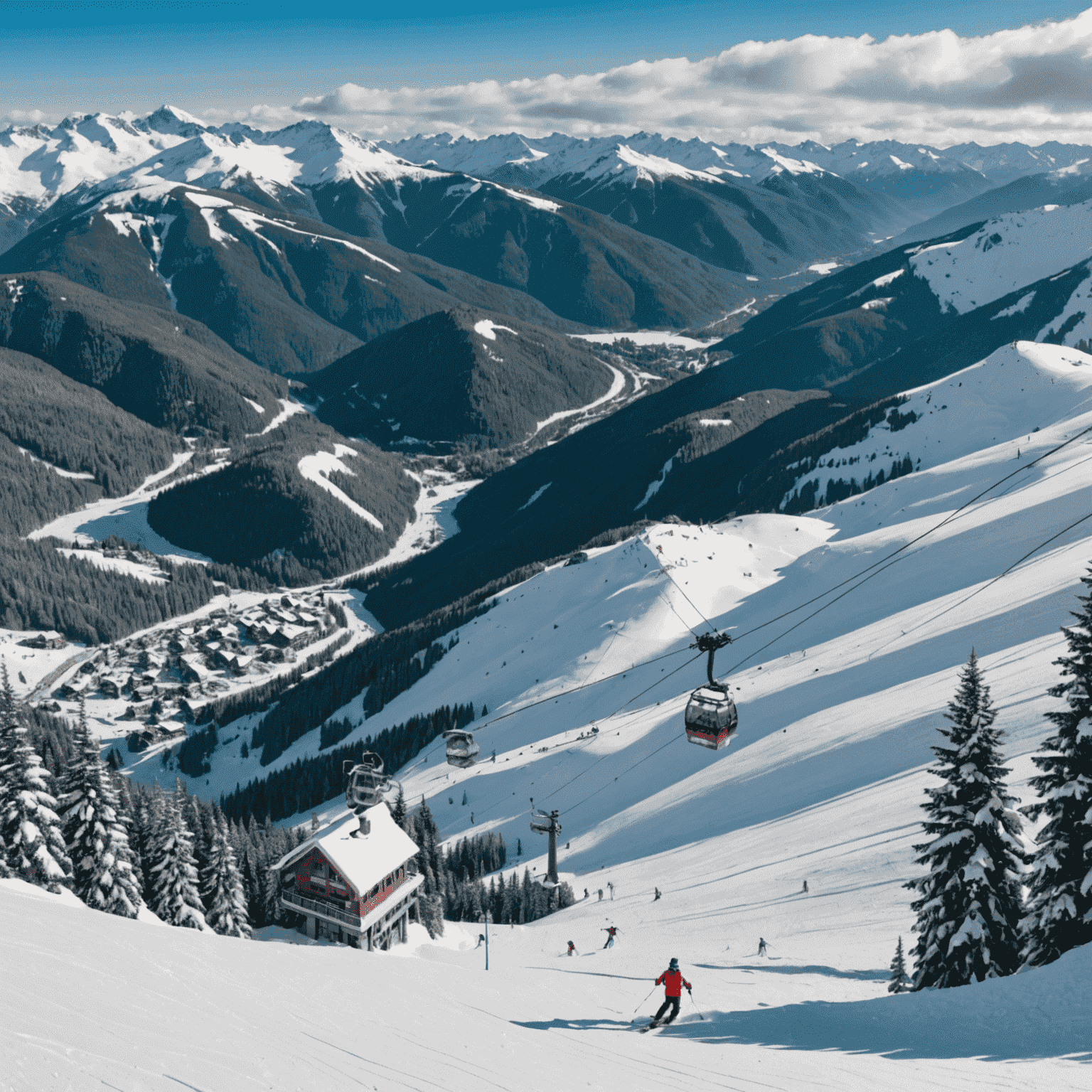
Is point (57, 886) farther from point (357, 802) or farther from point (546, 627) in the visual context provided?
point (546, 627)

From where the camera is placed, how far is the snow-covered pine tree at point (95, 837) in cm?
4072

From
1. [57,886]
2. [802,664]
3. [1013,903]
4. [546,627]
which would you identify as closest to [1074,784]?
[1013,903]

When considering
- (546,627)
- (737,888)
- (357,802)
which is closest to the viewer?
(357,802)

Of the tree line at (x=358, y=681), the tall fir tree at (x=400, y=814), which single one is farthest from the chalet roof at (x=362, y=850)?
the tree line at (x=358, y=681)

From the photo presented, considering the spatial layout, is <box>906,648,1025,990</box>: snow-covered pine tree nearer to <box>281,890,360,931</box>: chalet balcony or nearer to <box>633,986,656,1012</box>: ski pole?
<box>633,986,656,1012</box>: ski pole

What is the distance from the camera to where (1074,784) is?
74.4 ft

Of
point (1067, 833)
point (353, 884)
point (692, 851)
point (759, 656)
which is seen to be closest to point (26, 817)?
point (353, 884)

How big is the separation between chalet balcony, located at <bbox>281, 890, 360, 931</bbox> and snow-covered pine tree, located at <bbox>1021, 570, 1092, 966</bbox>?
112ft

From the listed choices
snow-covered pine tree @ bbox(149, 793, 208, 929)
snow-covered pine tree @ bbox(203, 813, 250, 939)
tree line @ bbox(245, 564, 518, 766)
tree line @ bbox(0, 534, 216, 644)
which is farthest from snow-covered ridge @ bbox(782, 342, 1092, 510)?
snow-covered pine tree @ bbox(149, 793, 208, 929)

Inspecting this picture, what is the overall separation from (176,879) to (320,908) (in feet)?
26.6

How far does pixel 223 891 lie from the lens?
46.7 m

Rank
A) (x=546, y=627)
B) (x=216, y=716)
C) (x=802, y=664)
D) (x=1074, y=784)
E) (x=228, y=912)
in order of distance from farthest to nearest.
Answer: (x=216, y=716) → (x=546, y=627) → (x=802, y=664) → (x=228, y=912) → (x=1074, y=784)

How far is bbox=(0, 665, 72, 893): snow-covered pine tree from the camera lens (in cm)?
3809

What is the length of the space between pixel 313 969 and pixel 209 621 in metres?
153
